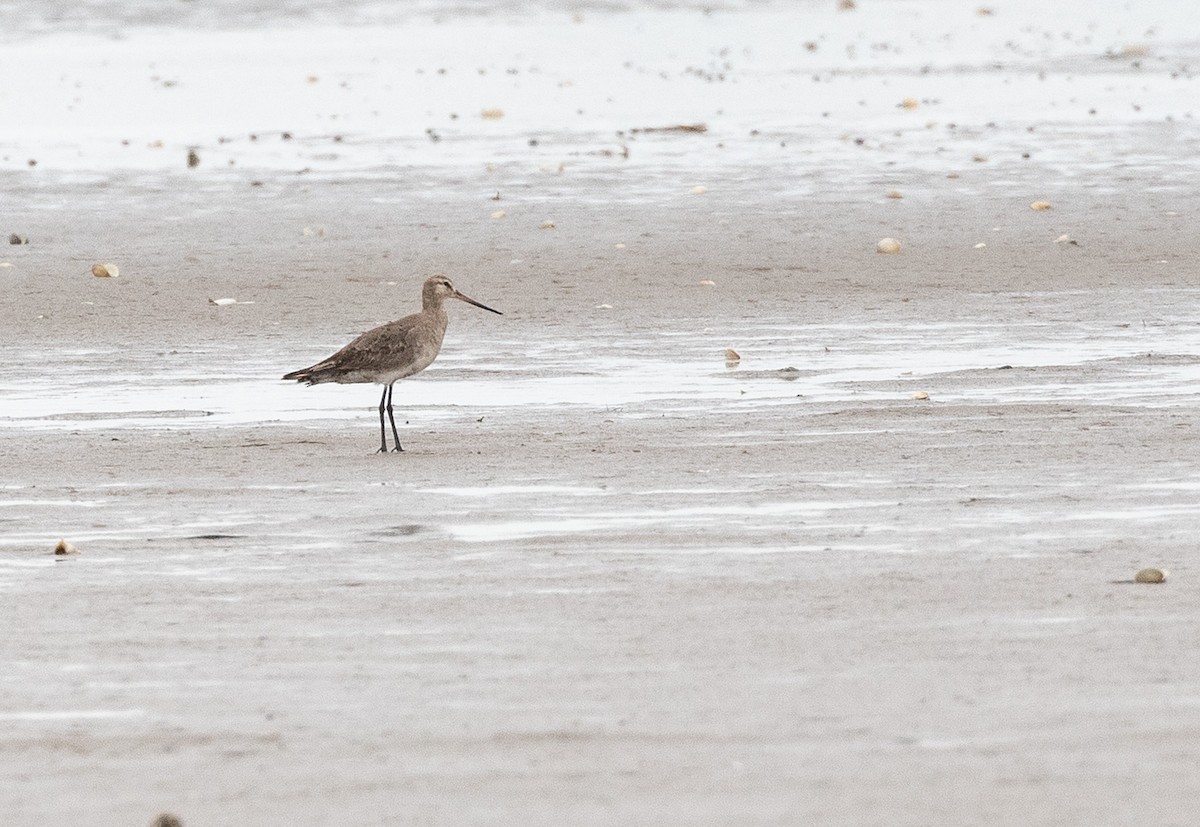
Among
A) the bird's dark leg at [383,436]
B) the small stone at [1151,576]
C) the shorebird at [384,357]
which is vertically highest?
the small stone at [1151,576]

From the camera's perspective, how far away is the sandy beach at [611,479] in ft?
19.6

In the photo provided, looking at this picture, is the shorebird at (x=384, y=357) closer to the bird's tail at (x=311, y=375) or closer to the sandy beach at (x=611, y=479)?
the bird's tail at (x=311, y=375)

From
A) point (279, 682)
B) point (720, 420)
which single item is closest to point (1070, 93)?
point (720, 420)

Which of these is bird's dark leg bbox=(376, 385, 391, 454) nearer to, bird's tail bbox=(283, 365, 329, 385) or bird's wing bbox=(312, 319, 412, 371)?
bird's wing bbox=(312, 319, 412, 371)

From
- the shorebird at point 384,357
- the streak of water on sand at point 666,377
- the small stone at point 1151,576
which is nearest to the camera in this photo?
the small stone at point 1151,576

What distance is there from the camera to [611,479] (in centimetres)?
1014

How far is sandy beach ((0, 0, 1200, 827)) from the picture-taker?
19.6 feet

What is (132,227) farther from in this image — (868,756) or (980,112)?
(868,756)

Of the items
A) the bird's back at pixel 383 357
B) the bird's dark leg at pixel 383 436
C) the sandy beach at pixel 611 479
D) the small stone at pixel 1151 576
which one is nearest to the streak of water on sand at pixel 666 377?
the sandy beach at pixel 611 479

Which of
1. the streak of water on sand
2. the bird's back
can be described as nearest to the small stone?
the streak of water on sand

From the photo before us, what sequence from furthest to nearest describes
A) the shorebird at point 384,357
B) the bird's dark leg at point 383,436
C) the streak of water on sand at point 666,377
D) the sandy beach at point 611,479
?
the streak of water on sand at point 666,377, the shorebird at point 384,357, the bird's dark leg at point 383,436, the sandy beach at point 611,479

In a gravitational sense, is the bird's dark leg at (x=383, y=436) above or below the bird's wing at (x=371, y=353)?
below

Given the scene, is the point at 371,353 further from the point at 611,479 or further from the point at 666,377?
the point at 611,479

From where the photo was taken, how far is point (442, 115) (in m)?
29.4
